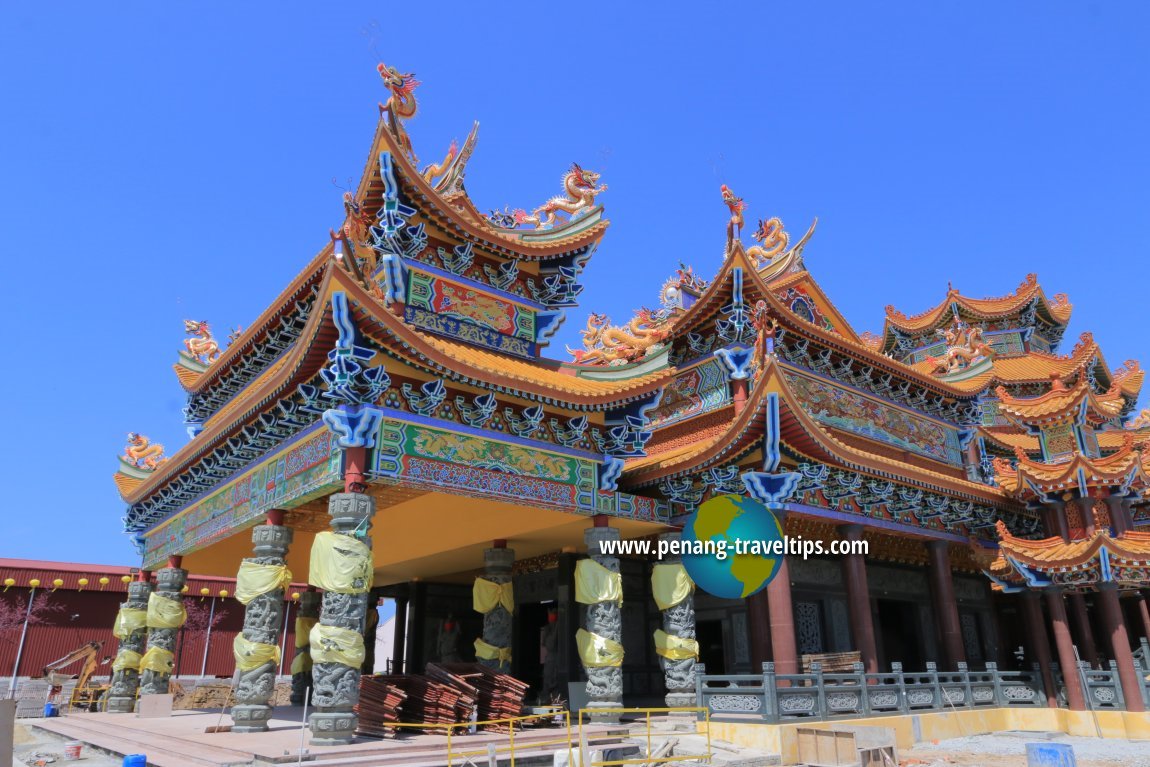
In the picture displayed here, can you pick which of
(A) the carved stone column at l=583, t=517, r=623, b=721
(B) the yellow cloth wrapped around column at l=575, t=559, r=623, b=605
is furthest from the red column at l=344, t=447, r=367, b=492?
(B) the yellow cloth wrapped around column at l=575, t=559, r=623, b=605

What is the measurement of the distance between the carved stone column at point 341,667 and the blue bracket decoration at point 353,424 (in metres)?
0.81

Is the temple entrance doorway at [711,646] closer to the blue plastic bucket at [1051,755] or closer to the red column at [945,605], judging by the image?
the red column at [945,605]

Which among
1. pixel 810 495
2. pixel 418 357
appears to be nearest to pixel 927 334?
pixel 810 495

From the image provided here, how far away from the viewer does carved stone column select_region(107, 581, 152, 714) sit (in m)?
20.4

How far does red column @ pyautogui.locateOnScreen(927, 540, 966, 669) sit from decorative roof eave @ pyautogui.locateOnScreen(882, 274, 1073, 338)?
1573 centimetres

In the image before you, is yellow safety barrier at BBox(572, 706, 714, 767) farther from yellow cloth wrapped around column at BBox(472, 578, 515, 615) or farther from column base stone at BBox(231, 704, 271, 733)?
column base stone at BBox(231, 704, 271, 733)

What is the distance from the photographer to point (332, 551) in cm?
1194

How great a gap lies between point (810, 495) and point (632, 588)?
A: 190 inches

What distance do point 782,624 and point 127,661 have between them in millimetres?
16686

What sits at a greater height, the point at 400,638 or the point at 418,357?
the point at 418,357

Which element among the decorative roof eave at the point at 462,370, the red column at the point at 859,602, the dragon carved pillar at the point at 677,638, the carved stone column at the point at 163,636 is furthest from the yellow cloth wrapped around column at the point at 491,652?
the carved stone column at the point at 163,636

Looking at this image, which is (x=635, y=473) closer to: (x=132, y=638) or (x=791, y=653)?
(x=791, y=653)

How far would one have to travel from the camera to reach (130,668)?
20.9 metres

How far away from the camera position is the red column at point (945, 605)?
18.5m
